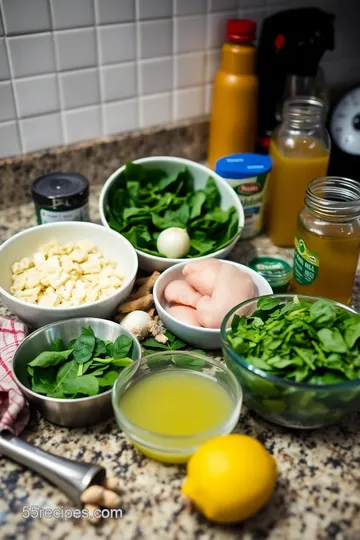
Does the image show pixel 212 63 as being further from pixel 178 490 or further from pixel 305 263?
pixel 178 490

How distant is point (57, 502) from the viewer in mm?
651

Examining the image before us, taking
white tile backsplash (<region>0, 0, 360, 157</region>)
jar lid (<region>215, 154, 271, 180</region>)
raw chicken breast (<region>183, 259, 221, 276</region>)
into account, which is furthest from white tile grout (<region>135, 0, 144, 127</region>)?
raw chicken breast (<region>183, 259, 221, 276</region>)

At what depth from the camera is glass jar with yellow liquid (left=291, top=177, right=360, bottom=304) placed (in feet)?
2.92

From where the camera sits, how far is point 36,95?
3.66ft

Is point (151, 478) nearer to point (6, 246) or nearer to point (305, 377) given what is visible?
point (305, 377)

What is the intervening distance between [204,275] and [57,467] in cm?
38

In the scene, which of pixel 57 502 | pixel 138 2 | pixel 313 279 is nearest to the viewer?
pixel 57 502

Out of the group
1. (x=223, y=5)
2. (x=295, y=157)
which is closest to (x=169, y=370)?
(x=295, y=157)

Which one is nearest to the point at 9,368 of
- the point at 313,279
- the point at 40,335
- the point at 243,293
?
the point at 40,335

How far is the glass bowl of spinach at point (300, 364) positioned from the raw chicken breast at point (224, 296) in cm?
7

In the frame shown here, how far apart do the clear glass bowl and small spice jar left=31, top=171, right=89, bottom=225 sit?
14.5 inches

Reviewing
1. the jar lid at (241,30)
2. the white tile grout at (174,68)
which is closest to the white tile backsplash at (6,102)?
the white tile grout at (174,68)

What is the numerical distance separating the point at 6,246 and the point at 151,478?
48 centimetres

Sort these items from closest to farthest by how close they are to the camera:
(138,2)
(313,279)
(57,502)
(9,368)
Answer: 1. (57,502)
2. (9,368)
3. (313,279)
4. (138,2)
